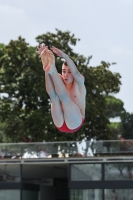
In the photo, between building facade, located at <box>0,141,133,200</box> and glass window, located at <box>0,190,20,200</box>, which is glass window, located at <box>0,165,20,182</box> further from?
glass window, located at <box>0,190,20,200</box>

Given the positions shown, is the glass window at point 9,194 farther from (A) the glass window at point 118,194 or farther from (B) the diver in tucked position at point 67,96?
(B) the diver in tucked position at point 67,96

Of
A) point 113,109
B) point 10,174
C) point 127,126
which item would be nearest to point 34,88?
point 10,174

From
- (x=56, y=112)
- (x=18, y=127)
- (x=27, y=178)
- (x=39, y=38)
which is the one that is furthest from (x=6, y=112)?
(x=56, y=112)

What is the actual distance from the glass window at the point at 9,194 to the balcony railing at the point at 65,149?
2080 millimetres

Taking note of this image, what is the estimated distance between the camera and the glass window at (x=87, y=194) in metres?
46.7

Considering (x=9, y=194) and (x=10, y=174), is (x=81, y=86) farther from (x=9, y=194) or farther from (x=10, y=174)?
(x=10, y=174)

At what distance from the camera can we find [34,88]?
58.8 metres

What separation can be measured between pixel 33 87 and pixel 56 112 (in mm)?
37801

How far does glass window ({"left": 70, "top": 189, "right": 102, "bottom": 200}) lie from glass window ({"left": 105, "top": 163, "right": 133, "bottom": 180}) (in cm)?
93

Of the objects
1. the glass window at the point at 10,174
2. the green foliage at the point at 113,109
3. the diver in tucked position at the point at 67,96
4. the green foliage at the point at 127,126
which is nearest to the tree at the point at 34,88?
the glass window at the point at 10,174

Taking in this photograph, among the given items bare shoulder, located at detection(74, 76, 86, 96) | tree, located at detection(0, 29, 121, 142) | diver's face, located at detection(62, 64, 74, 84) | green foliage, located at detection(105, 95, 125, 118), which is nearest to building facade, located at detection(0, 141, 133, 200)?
tree, located at detection(0, 29, 121, 142)

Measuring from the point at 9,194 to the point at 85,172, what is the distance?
14.6 feet

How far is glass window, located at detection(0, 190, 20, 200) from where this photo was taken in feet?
159

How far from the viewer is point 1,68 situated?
200ft
